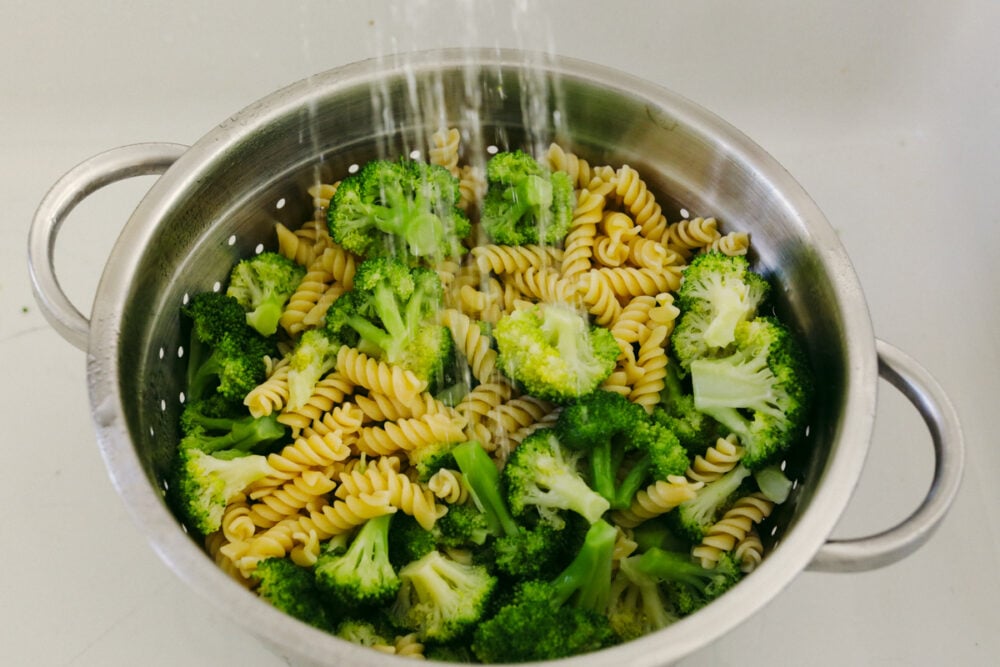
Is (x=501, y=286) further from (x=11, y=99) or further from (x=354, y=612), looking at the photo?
(x=11, y=99)

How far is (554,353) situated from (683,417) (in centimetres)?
21

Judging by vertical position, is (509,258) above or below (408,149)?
below

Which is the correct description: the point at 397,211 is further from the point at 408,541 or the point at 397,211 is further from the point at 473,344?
the point at 408,541

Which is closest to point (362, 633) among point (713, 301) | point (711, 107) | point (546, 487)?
point (546, 487)

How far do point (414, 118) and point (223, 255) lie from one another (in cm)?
36

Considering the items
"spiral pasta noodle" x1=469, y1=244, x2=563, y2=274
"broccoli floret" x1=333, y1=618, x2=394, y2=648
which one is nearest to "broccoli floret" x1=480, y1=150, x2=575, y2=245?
"spiral pasta noodle" x1=469, y1=244, x2=563, y2=274

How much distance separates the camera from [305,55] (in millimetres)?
2014

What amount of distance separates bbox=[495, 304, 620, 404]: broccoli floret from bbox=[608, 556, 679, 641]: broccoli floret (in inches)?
9.9

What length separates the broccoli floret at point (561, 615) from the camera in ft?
3.73

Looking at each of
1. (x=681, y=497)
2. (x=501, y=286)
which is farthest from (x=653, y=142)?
(x=681, y=497)

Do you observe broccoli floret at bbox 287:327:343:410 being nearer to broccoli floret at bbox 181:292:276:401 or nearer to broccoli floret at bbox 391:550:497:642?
broccoli floret at bbox 181:292:276:401

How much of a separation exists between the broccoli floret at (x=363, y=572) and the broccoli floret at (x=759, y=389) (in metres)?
0.48

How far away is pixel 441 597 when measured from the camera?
122 centimetres

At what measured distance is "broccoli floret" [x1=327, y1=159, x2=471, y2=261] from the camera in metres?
1.42
